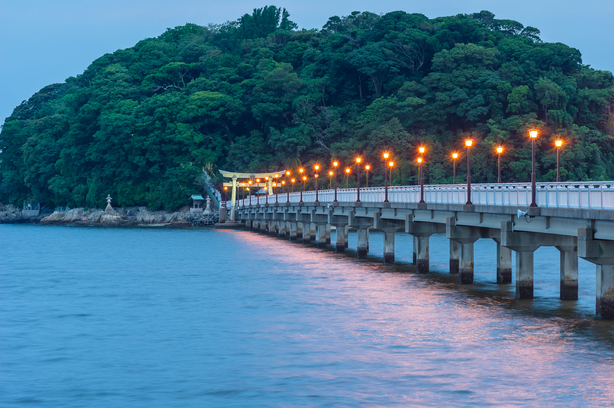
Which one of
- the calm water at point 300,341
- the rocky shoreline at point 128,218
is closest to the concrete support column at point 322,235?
the calm water at point 300,341

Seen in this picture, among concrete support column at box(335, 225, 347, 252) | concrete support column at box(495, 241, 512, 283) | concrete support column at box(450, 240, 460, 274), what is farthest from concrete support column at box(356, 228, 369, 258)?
concrete support column at box(495, 241, 512, 283)

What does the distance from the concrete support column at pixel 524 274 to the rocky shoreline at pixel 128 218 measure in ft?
298

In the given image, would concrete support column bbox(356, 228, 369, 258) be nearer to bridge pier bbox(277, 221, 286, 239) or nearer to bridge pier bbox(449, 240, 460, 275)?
bridge pier bbox(449, 240, 460, 275)

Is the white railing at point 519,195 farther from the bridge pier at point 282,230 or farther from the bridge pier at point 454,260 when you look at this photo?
the bridge pier at point 282,230

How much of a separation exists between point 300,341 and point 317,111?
359 ft

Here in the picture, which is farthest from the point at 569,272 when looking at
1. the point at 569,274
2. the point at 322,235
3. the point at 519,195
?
the point at 322,235

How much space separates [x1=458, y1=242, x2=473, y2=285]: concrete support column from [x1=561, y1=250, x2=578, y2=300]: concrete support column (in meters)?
→ 6.28

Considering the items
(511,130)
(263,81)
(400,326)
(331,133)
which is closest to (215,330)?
(400,326)

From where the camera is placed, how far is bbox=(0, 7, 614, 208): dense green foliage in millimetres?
104562

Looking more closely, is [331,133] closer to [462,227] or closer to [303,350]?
[462,227]

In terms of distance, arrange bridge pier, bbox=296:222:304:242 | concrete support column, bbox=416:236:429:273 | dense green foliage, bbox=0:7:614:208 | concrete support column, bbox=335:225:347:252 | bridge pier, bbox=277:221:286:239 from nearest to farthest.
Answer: concrete support column, bbox=416:236:429:273, concrete support column, bbox=335:225:347:252, bridge pier, bbox=296:222:304:242, bridge pier, bbox=277:221:286:239, dense green foliage, bbox=0:7:614:208

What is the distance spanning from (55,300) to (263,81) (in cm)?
10109

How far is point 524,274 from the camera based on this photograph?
33.1 metres

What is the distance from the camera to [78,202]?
141 meters
